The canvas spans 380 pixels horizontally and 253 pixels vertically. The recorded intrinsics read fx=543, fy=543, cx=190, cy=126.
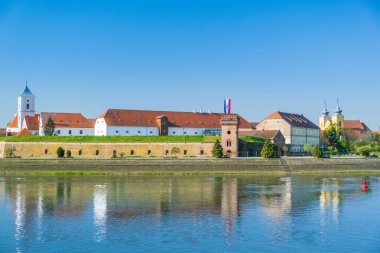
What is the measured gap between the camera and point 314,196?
110 ft

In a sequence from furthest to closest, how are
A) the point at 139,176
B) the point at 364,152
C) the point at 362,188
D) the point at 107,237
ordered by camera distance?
the point at 364,152 → the point at 139,176 → the point at 362,188 → the point at 107,237

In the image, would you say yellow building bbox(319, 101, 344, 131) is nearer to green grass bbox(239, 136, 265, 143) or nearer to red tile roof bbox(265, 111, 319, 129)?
red tile roof bbox(265, 111, 319, 129)

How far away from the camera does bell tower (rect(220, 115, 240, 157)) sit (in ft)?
182

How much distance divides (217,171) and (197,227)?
2651 cm

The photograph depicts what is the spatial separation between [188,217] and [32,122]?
49.3m

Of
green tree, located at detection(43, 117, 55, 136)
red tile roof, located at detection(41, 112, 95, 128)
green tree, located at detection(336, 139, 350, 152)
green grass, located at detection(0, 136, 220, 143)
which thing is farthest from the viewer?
green tree, located at detection(336, 139, 350, 152)

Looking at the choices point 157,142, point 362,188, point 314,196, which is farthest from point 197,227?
point 157,142

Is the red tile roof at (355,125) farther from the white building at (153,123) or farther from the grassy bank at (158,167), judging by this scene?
the grassy bank at (158,167)

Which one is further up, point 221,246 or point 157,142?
point 157,142

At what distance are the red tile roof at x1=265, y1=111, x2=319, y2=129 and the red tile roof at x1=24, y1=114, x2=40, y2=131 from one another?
31.8m

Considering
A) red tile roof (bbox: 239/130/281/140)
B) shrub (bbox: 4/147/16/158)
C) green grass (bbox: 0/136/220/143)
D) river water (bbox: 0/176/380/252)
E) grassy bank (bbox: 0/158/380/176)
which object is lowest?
river water (bbox: 0/176/380/252)

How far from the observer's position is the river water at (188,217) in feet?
66.7

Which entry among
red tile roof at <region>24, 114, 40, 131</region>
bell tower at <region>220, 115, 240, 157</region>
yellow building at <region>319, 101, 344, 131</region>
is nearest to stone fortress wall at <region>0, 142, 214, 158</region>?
bell tower at <region>220, 115, 240, 157</region>

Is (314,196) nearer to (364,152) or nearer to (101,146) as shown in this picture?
(364,152)
